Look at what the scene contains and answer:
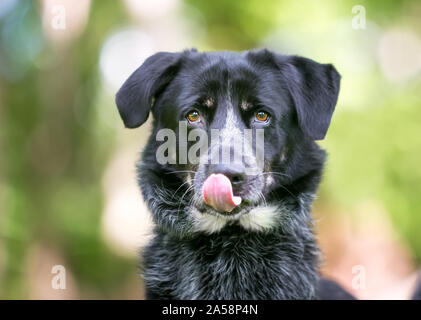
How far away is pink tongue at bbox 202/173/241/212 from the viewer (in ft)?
10.0

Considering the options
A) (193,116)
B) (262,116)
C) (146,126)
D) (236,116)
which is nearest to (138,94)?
(193,116)

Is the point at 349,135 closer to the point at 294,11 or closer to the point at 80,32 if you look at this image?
the point at 294,11

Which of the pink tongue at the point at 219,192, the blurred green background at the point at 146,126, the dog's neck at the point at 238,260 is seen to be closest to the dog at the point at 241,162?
the dog's neck at the point at 238,260

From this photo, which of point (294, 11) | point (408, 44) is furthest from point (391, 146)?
point (294, 11)

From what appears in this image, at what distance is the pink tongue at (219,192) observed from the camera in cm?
305

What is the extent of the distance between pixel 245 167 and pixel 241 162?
42 mm

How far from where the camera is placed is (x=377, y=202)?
31.4ft

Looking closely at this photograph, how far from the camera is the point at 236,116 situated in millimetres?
3504

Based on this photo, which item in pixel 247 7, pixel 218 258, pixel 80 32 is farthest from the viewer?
pixel 247 7

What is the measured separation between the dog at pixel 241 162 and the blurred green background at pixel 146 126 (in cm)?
499

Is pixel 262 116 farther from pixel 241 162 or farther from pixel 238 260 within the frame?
pixel 238 260

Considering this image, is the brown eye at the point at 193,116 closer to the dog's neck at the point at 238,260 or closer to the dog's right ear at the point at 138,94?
the dog's right ear at the point at 138,94

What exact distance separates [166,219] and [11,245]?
4.70m

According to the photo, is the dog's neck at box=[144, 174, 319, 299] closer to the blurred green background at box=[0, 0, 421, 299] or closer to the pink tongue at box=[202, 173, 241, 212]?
the pink tongue at box=[202, 173, 241, 212]
